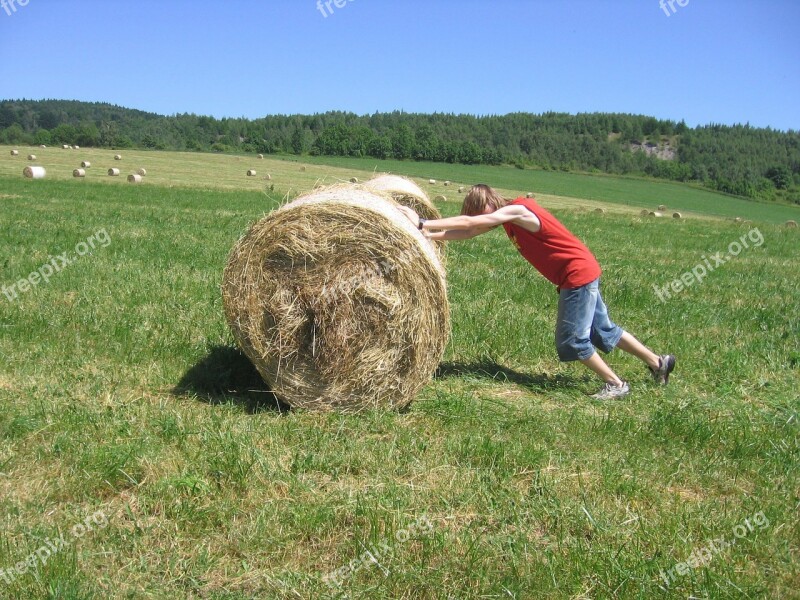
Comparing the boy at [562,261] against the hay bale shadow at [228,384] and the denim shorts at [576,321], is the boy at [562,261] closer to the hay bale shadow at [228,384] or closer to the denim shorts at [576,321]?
the denim shorts at [576,321]

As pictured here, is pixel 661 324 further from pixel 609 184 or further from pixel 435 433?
pixel 609 184

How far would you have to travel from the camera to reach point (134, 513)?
368cm

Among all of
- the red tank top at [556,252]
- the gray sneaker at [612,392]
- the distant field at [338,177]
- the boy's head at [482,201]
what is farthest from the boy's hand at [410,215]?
the distant field at [338,177]

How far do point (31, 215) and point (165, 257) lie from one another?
5958 mm

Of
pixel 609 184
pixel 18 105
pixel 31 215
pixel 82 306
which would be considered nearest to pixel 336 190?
pixel 82 306

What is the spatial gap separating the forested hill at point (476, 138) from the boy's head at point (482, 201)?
73262 mm

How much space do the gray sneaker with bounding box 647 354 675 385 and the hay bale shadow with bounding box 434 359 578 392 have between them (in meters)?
0.68

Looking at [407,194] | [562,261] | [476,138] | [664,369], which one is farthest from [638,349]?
[476,138]

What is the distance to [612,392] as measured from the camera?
19.3ft

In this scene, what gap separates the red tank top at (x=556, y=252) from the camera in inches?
230

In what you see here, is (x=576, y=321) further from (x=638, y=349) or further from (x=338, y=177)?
(x=338, y=177)

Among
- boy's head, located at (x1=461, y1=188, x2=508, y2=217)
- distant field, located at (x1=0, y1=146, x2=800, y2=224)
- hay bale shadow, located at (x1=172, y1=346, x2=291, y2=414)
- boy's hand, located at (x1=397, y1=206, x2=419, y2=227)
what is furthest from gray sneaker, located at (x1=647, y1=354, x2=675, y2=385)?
distant field, located at (x1=0, y1=146, x2=800, y2=224)

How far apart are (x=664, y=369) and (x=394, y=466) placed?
2975mm

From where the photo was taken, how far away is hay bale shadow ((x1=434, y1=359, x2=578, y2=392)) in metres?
6.20
